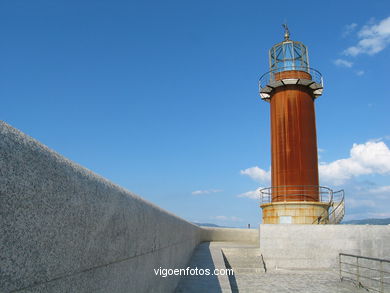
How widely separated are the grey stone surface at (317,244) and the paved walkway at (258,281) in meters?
0.59

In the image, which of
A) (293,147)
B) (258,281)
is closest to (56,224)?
(258,281)

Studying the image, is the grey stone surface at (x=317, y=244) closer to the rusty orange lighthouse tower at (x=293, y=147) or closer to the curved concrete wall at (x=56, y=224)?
the rusty orange lighthouse tower at (x=293, y=147)

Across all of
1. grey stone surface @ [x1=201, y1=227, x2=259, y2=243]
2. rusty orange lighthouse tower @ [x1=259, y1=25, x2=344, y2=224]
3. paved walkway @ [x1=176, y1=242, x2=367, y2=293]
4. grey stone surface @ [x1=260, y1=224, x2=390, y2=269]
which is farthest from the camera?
grey stone surface @ [x1=201, y1=227, x2=259, y2=243]

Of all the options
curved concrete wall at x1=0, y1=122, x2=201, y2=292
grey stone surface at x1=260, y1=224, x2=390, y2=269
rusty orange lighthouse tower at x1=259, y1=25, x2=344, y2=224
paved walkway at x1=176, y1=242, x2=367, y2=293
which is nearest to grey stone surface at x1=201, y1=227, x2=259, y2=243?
rusty orange lighthouse tower at x1=259, y1=25, x2=344, y2=224

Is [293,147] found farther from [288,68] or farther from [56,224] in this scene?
[56,224]

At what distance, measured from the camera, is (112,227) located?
2.69m

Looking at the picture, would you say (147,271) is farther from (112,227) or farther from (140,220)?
(112,227)

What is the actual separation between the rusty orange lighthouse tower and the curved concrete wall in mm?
15199

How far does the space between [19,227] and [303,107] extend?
18.7 m

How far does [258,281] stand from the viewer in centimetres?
1123

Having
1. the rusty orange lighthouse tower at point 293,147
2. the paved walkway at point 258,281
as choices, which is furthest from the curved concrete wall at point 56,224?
the rusty orange lighthouse tower at point 293,147

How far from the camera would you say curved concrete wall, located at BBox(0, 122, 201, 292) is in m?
1.38

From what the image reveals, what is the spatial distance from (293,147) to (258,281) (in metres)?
8.77

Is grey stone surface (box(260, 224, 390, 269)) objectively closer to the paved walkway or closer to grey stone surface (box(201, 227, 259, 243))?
the paved walkway
